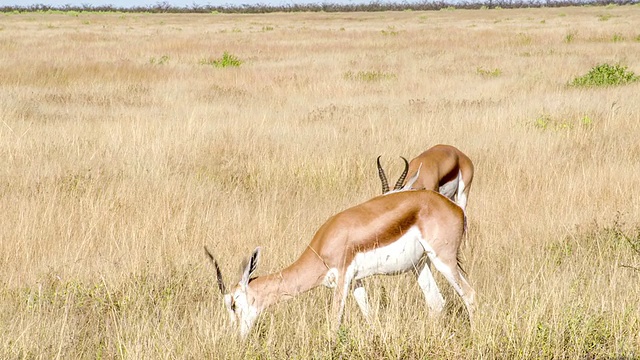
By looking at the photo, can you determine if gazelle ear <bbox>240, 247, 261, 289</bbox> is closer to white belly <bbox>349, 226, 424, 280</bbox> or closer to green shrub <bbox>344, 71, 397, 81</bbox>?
white belly <bbox>349, 226, 424, 280</bbox>

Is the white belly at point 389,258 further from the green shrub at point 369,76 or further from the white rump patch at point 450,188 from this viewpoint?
the green shrub at point 369,76

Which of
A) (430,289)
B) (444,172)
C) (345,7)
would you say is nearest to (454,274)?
(430,289)

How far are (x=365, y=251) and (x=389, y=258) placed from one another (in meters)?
0.14

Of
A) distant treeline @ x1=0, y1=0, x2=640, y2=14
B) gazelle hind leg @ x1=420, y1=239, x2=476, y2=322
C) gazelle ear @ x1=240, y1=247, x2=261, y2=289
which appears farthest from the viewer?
distant treeline @ x1=0, y1=0, x2=640, y2=14

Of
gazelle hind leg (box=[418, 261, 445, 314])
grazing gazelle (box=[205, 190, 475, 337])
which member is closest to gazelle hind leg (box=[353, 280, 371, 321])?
grazing gazelle (box=[205, 190, 475, 337])

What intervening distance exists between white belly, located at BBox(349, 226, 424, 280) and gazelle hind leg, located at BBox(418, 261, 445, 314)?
1.13 ft

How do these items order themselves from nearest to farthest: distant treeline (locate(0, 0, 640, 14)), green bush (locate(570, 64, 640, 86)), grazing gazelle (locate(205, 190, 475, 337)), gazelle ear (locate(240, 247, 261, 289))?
gazelle ear (locate(240, 247, 261, 289)) → grazing gazelle (locate(205, 190, 475, 337)) → green bush (locate(570, 64, 640, 86)) → distant treeline (locate(0, 0, 640, 14))

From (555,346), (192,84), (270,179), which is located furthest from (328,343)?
(192,84)

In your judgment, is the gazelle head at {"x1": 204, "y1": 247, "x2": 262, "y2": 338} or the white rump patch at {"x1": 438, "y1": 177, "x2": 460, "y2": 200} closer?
the gazelle head at {"x1": 204, "y1": 247, "x2": 262, "y2": 338}

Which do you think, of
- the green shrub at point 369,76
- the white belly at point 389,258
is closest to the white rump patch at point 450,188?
the white belly at point 389,258

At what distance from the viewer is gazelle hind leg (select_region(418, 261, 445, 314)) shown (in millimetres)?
4133

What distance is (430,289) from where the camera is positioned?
4172 millimetres

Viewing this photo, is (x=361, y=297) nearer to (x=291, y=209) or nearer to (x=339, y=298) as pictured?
(x=339, y=298)

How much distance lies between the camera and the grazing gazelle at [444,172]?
18.7ft
